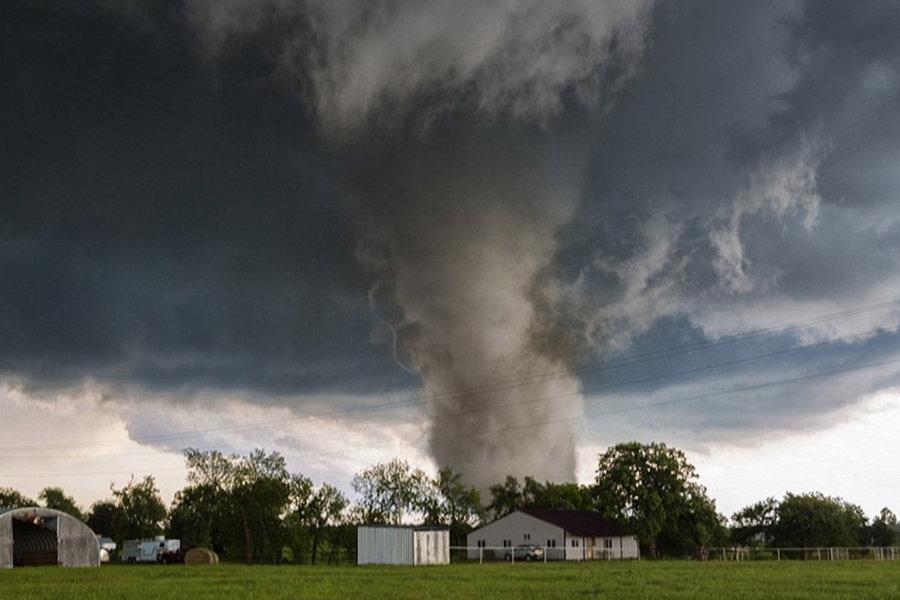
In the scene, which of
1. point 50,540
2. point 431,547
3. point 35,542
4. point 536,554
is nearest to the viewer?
point 431,547

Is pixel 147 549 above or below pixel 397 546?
below

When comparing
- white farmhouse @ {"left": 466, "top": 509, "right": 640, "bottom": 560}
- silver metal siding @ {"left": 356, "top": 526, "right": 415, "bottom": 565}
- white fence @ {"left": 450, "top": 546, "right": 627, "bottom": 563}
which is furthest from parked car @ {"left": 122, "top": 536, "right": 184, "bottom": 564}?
silver metal siding @ {"left": 356, "top": 526, "right": 415, "bottom": 565}

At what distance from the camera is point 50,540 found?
8938cm

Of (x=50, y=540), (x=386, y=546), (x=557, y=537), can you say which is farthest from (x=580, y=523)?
(x=50, y=540)

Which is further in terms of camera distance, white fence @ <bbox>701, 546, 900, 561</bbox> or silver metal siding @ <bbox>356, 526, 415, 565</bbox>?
white fence @ <bbox>701, 546, 900, 561</bbox>

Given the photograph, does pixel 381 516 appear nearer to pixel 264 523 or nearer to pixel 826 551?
pixel 264 523

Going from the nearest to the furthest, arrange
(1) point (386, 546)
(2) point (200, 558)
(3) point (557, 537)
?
(1) point (386, 546)
(2) point (200, 558)
(3) point (557, 537)

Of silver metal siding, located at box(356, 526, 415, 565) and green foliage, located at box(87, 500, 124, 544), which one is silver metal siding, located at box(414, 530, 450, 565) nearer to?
silver metal siding, located at box(356, 526, 415, 565)

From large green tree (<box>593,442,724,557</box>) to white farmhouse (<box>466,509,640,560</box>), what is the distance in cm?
299

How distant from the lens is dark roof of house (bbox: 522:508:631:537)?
103 metres

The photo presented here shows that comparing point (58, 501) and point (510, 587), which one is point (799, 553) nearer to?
point (510, 587)

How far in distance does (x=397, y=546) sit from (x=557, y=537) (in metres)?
28.9

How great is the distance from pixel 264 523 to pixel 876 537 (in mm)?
79200

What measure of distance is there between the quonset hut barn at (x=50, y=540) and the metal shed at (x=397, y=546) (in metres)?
28.9
